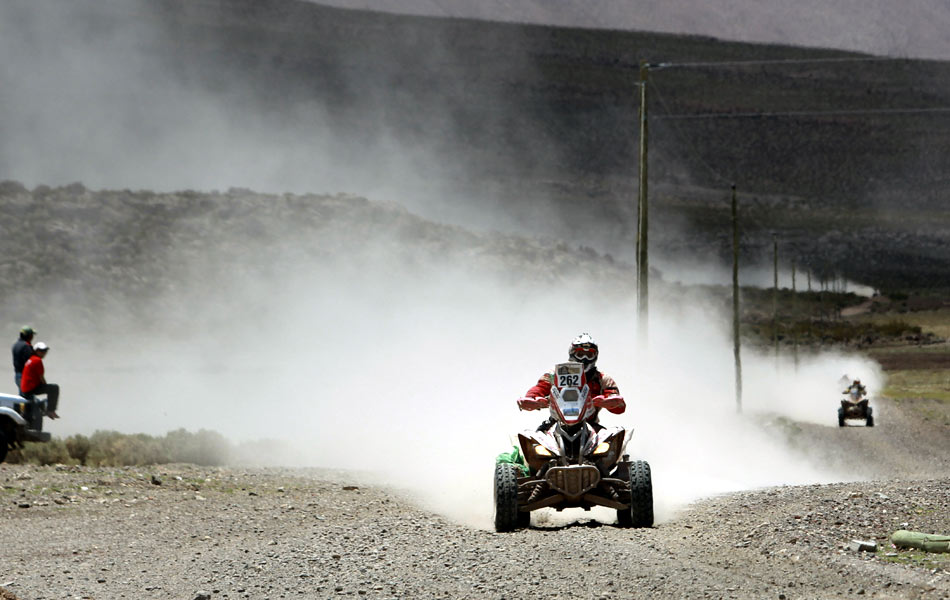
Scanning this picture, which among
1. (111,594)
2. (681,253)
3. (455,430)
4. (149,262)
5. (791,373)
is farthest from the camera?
(681,253)

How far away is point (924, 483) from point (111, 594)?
11047 mm

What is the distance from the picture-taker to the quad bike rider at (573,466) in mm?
14086

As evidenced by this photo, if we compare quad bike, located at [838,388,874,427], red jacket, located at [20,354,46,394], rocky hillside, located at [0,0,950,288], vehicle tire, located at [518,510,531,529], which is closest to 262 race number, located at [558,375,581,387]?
vehicle tire, located at [518,510,531,529]

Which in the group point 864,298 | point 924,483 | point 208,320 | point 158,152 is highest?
point 158,152

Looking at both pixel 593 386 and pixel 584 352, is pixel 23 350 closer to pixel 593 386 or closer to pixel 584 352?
pixel 584 352

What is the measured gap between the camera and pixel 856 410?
158 ft

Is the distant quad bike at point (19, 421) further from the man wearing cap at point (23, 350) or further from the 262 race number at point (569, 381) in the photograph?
the 262 race number at point (569, 381)

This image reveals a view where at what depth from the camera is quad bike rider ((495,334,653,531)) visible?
14086mm

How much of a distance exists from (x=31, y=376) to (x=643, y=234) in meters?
15.3

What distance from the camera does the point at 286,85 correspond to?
6826 inches

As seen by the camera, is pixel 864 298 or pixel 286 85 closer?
pixel 864 298

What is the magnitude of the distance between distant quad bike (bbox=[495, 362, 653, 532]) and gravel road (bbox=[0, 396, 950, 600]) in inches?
12.2

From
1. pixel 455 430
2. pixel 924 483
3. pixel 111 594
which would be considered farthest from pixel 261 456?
pixel 111 594

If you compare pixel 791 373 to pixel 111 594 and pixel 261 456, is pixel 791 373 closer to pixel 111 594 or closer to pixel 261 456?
pixel 261 456
